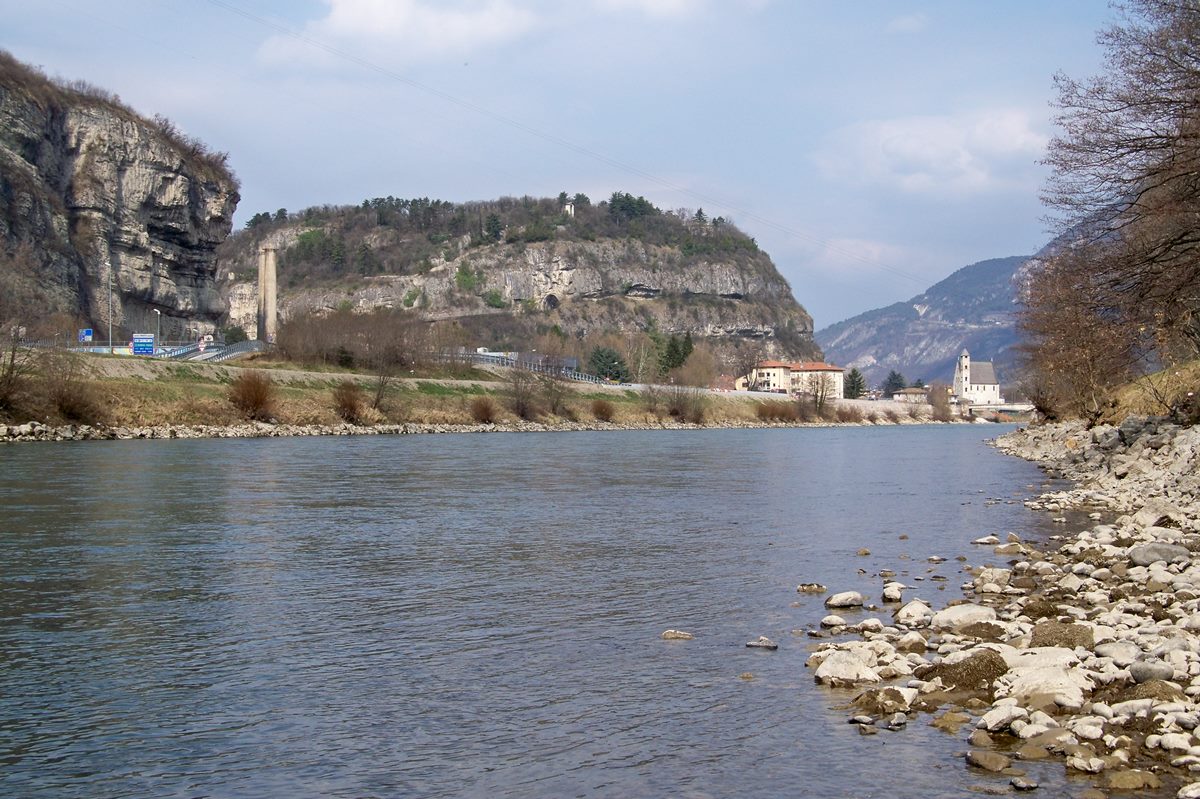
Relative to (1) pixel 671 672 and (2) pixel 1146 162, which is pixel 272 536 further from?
(2) pixel 1146 162

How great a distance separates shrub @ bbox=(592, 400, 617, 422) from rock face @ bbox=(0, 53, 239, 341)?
174 feet

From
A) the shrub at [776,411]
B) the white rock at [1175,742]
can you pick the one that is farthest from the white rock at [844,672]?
the shrub at [776,411]

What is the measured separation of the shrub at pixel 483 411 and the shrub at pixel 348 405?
12498mm

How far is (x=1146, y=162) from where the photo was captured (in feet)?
72.8

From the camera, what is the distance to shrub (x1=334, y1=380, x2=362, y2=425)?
75375mm

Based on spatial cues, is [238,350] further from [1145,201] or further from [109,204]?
[1145,201]

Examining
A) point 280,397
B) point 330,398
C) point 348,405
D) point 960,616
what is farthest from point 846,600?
point 330,398

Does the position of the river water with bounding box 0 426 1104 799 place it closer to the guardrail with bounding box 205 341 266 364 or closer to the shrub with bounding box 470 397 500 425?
the shrub with bounding box 470 397 500 425

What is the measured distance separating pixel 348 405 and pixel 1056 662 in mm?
69994

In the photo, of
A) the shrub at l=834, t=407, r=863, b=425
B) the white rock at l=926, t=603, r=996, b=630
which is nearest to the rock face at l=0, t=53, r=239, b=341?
the shrub at l=834, t=407, r=863, b=425

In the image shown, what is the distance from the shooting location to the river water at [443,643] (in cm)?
805

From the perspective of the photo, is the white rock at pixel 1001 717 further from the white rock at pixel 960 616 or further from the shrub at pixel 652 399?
the shrub at pixel 652 399

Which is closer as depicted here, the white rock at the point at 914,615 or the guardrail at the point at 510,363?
the white rock at the point at 914,615

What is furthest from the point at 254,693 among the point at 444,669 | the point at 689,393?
the point at 689,393
